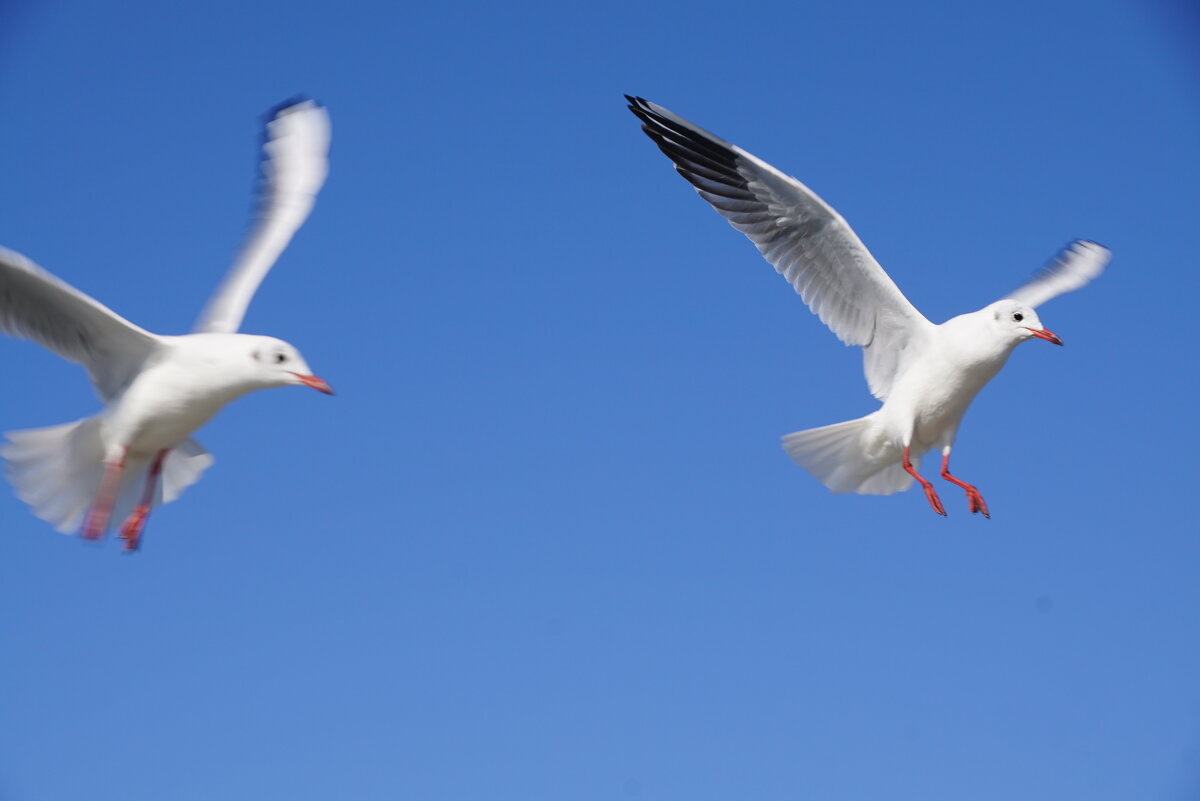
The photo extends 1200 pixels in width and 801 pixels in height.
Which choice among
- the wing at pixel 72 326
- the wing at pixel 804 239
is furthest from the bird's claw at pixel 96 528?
the wing at pixel 804 239

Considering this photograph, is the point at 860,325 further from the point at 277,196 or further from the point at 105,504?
the point at 105,504

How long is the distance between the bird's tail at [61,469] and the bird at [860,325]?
3.39m

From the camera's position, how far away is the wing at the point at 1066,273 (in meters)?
9.74

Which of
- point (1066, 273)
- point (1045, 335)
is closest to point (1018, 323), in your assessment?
point (1045, 335)

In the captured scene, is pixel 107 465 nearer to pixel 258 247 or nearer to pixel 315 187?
pixel 258 247

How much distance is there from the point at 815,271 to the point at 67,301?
12.9ft

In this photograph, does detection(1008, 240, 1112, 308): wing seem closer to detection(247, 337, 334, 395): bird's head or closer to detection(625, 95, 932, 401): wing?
detection(625, 95, 932, 401): wing

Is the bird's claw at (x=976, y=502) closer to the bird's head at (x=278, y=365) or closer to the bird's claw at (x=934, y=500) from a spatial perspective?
the bird's claw at (x=934, y=500)

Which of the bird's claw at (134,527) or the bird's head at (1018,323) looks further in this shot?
the bird's head at (1018,323)

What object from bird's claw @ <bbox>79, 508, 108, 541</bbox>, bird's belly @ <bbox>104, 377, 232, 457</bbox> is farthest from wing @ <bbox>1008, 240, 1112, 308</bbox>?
bird's claw @ <bbox>79, 508, 108, 541</bbox>

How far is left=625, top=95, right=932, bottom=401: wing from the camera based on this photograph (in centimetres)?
792

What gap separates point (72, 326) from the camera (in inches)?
275

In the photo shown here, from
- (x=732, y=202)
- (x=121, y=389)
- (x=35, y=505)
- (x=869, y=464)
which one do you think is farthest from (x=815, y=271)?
(x=35, y=505)

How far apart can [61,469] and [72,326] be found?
0.72m
